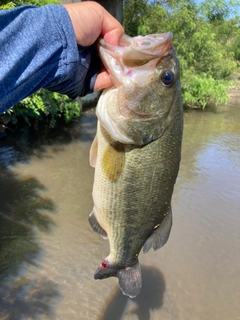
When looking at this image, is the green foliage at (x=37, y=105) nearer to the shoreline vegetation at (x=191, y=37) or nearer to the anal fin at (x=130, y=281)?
the shoreline vegetation at (x=191, y=37)

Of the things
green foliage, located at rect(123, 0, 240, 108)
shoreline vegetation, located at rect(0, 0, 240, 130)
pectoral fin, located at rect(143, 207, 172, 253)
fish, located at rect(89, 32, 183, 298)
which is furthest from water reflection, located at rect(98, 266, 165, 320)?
green foliage, located at rect(123, 0, 240, 108)

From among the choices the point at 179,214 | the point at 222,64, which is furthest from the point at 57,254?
the point at 222,64

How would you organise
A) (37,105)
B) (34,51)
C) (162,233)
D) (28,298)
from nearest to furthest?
(34,51) → (162,233) → (28,298) → (37,105)

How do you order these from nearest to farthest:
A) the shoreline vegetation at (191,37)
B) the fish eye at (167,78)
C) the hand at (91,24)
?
the hand at (91,24)
the fish eye at (167,78)
the shoreline vegetation at (191,37)

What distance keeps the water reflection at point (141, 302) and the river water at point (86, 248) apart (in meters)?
0.01

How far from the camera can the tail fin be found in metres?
2.12

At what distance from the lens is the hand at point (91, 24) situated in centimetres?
149

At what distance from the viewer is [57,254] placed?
4.66 m

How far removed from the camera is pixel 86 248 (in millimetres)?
4824

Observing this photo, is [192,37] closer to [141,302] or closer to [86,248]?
[86,248]

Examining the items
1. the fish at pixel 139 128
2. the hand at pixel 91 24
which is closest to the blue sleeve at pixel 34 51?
the hand at pixel 91 24

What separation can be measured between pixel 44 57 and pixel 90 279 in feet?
11.5

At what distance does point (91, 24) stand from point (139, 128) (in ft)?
1.79

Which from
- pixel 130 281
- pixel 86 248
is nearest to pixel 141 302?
pixel 86 248
